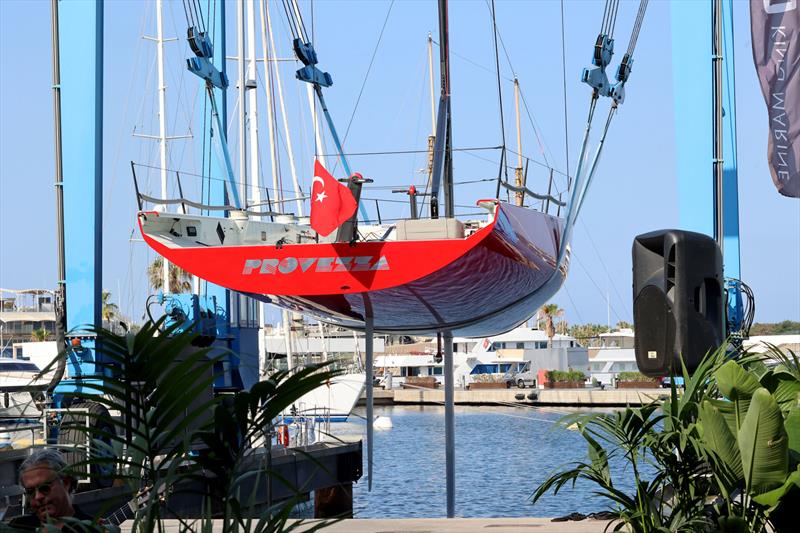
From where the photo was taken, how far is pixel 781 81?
1153cm

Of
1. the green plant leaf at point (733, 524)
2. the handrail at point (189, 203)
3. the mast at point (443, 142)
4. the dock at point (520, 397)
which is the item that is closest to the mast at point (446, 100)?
the mast at point (443, 142)

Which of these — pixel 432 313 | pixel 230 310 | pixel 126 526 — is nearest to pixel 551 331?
pixel 230 310

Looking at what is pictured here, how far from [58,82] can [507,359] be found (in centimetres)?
6406

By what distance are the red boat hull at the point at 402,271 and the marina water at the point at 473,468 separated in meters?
1.80

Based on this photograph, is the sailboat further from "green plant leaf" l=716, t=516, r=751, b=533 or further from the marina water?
"green plant leaf" l=716, t=516, r=751, b=533

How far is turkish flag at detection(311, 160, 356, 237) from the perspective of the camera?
11.8 metres

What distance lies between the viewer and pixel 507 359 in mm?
77312

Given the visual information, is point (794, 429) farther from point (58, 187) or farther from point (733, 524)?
point (58, 187)

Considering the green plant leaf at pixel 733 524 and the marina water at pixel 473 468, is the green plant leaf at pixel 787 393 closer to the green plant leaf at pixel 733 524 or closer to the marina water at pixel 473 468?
the green plant leaf at pixel 733 524

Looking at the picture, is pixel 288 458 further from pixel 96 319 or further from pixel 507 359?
pixel 507 359

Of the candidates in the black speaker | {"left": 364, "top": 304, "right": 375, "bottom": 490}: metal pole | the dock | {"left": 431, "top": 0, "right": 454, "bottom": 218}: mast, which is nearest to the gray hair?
the black speaker

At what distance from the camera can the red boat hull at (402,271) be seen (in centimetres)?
1198

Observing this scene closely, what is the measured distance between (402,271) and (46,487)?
7.95 m

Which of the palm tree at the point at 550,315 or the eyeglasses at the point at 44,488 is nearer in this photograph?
the eyeglasses at the point at 44,488
